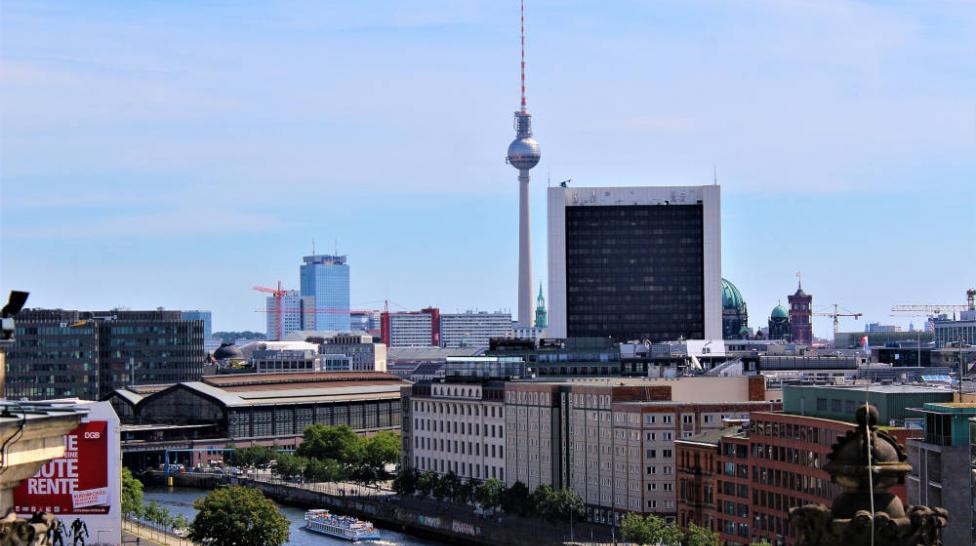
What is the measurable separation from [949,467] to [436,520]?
64703mm

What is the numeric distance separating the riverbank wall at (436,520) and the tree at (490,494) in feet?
4.16

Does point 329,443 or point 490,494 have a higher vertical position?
point 329,443

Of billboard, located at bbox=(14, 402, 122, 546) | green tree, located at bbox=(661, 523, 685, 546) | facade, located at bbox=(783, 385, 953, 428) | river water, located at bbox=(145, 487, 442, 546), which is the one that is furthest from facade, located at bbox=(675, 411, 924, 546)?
billboard, located at bbox=(14, 402, 122, 546)

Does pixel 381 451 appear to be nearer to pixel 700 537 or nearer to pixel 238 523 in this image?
pixel 238 523

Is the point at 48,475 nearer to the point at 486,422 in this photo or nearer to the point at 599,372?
the point at 486,422

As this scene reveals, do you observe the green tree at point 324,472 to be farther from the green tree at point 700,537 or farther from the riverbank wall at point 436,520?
the green tree at point 700,537

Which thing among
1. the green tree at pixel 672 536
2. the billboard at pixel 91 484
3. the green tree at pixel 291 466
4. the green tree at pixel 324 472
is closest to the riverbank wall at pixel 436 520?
the green tree at pixel 324 472

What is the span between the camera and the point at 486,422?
144 m

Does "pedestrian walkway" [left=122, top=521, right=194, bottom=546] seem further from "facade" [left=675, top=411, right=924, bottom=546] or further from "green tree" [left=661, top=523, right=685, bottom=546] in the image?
"facade" [left=675, top=411, right=924, bottom=546]

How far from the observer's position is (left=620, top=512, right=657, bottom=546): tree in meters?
105

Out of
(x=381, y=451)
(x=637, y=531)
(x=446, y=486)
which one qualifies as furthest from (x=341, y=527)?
(x=381, y=451)

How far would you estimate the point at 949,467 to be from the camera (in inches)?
2874

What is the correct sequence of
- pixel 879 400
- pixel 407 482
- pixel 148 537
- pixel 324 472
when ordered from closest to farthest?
pixel 879 400 → pixel 148 537 → pixel 407 482 → pixel 324 472

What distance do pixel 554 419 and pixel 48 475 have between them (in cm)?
6927
